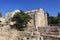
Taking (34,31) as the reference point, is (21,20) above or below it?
above

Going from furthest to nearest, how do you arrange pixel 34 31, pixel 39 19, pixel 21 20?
pixel 39 19 < pixel 21 20 < pixel 34 31

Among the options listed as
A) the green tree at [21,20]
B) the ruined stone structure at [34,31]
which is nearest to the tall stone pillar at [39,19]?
the ruined stone structure at [34,31]

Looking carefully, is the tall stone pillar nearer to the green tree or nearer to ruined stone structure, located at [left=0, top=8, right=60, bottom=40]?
ruined stone structure, located at [left=0, top=8, right=60, bottom=40]

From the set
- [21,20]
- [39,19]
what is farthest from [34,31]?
[39,19]

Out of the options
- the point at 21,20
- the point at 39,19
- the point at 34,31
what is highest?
the point at 39,19

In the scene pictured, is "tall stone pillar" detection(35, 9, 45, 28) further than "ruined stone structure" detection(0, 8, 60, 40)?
Yes

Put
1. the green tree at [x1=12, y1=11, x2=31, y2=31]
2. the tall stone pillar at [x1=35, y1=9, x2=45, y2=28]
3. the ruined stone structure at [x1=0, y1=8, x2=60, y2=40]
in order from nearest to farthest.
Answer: the ruined stone structure at [x1=0, y1=8, x2=60, y2=40] → the green tree at [x1=12, y1=11, x2=31, y2=31] → the tall stone pillar at [x1=35, y1=9, x2=45, y2=28]

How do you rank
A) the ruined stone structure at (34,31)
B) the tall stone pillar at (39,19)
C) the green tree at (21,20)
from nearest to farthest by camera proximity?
the ruined stone structure at (34,31) < the green tree at (21,20) < the tall stone pillar at (39,19)

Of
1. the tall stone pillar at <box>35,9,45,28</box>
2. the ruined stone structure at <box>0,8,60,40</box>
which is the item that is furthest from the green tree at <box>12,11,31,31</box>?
the tall stone pillar at <box>35,9,45,28</box>

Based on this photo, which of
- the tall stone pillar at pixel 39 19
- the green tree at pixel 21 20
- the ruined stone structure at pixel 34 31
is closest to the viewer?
the ruined stone structure at pixel 34 31

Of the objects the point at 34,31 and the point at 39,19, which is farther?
the point at 39,19

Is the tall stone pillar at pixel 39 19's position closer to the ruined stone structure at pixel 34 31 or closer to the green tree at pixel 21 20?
the ruined stone structure at pixel 34 31

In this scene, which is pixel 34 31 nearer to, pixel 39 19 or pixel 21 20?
pixel 21 20

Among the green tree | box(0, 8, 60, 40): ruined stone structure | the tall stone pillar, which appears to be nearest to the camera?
box(0, 8, 60, 40): ruined stone structure
